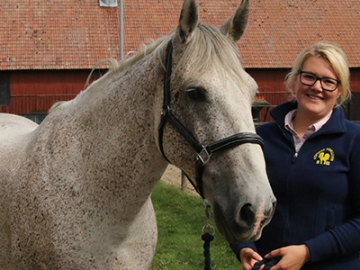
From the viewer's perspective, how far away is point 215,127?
1815 millimetres

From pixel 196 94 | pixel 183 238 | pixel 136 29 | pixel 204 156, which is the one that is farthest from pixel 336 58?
pixel 136 29

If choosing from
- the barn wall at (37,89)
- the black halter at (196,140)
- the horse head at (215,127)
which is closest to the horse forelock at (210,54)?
the horse head at (215,127)

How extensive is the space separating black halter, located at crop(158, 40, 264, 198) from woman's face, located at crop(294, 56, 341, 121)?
2.01 feet

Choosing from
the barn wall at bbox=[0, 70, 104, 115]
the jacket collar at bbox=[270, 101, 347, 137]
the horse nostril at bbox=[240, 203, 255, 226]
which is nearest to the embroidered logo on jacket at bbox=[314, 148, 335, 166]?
the jacket collar at bbox=[270, 101, 347, 137]

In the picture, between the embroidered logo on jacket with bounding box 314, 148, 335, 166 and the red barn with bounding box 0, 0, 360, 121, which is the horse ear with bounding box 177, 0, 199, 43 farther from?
the red barn with bounding box 0, 0, 360, 121

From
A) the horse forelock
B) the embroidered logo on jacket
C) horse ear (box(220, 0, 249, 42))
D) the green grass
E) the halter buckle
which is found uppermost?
horse ear (box(220, 0, 249, 42))

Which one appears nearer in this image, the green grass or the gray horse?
the gray horse

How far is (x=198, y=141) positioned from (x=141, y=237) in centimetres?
90

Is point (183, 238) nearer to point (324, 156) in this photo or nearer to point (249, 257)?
point (249, 257)

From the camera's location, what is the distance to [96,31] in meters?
20.5

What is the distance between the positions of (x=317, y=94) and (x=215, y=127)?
816 millimetres

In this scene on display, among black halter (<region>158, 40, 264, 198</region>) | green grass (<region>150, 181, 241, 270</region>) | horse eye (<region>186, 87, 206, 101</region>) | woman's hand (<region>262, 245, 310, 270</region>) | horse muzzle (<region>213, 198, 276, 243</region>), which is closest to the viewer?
horse muzzle (<region>213, 198, 276, 243</region>)

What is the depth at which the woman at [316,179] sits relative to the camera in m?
2.01

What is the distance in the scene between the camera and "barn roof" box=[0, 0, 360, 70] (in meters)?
19.7
